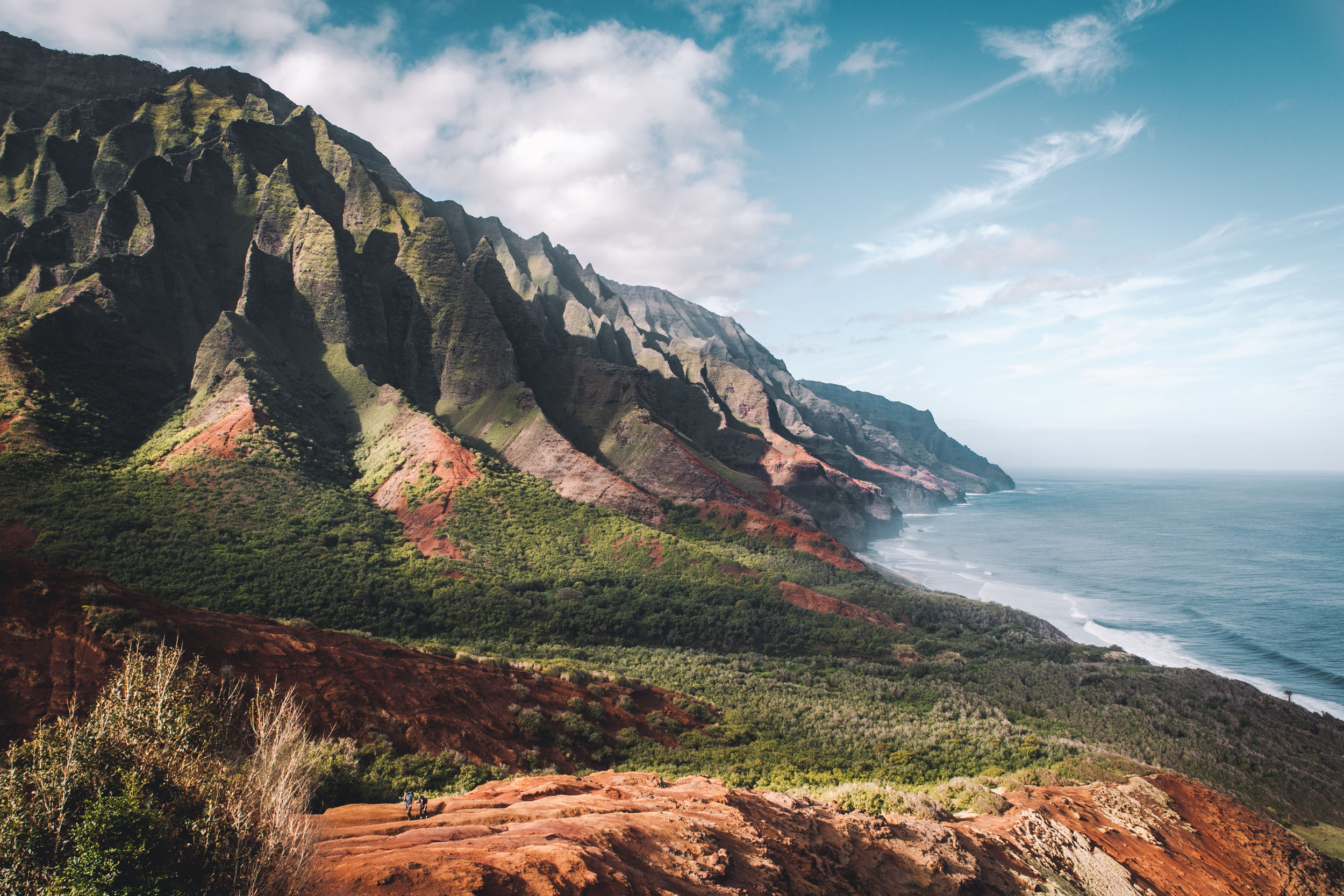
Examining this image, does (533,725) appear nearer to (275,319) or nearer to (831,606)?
(831,606)

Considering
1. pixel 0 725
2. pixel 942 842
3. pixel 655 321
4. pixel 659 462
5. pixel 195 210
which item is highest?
pixel 655 321

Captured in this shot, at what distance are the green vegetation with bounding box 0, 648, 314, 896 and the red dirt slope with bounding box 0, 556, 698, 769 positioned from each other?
488 centimetres

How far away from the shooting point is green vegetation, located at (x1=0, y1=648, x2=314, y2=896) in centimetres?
391

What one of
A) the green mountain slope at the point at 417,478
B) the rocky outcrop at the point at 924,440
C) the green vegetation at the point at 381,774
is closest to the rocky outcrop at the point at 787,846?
the green vegetation at the point at 381,774

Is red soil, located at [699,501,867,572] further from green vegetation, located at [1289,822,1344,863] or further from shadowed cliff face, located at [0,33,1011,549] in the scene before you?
green vegetation, located at [1289,822,1344,863]

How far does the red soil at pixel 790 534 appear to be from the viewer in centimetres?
4931

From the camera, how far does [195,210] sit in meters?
52.7

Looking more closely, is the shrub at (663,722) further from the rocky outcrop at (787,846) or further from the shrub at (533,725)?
the rocky outcrop at (787,846)

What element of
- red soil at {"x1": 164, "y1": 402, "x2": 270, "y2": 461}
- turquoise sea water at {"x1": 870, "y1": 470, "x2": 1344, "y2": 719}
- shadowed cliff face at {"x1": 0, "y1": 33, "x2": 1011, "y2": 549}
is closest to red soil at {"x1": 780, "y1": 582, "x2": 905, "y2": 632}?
shadowed cliff face at {"x1": 0, "y1": 33, "x2": 1011, "y2": 549}

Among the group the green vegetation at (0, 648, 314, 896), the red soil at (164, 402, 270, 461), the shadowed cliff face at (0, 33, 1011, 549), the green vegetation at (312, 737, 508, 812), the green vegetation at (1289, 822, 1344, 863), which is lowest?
the green vegetation at (1289, 822, 1344, 863)

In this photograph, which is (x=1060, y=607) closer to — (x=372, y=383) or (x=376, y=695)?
(x=376, y=695)

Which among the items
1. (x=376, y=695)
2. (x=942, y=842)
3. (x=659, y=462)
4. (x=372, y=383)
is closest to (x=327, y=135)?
(x=372, y=383)

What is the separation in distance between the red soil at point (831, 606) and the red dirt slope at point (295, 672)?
2148cm

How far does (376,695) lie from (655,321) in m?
134
